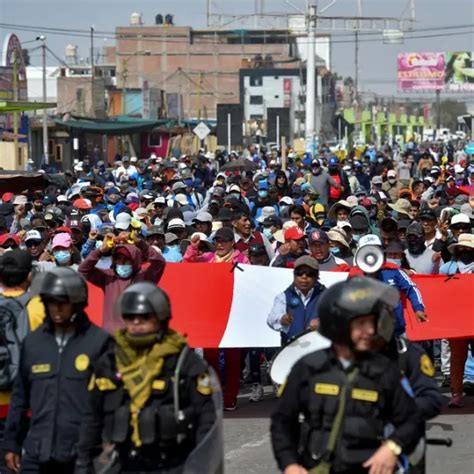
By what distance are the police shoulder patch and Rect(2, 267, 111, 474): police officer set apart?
30.6 inches

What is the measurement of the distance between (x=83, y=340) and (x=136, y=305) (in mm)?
821

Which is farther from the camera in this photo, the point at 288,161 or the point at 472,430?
the point at 288,161

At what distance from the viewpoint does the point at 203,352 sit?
526 inches

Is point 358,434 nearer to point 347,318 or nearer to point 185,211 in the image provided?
point 347,318

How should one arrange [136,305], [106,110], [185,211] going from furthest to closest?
[106,110], [185,211], [136,305]

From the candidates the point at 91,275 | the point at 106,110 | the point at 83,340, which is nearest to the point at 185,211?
the point at 91,275

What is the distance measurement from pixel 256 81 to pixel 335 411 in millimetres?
137621

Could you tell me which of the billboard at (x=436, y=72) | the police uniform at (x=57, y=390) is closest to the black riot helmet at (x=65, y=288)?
the police uniform at (x=57, y=390)

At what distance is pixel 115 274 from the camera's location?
37.3 ft

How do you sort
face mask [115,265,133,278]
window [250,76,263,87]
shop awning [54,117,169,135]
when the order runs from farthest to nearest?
window [250,76,263,87], shop awning [54,117,169,135], face mask [115,265,133,278]

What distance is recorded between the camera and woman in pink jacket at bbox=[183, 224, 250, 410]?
13.2 m

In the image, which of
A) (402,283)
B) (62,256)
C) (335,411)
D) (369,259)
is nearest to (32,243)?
(62,256)

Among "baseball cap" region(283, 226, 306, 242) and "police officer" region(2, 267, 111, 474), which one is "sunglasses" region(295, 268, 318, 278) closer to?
"baseball cap" region(283, 226, 306, 242)

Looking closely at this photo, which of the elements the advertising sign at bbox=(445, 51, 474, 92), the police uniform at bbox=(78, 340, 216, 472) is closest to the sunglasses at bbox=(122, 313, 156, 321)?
the police uniform at bbox=(78, 340, 216, 472)
